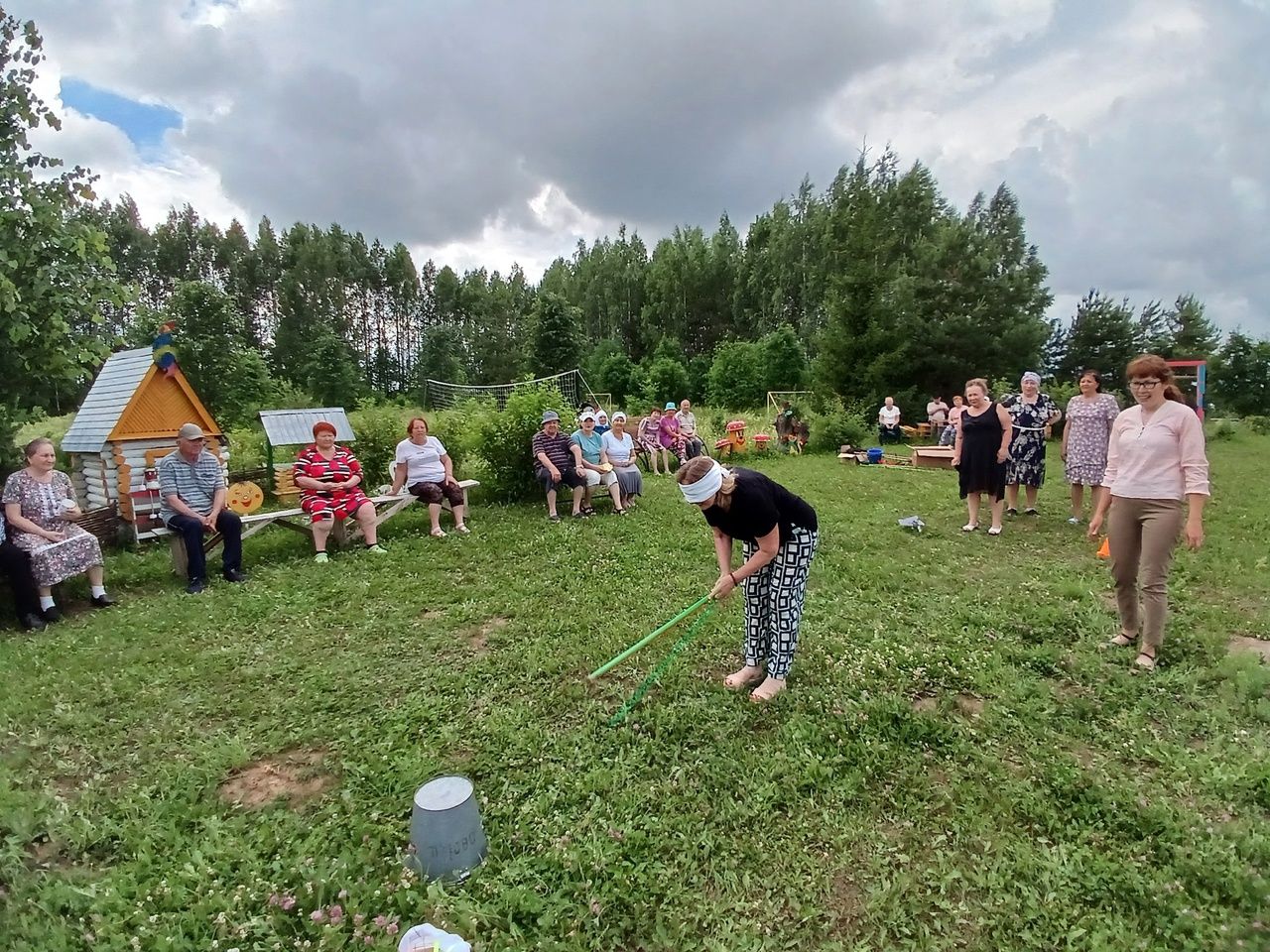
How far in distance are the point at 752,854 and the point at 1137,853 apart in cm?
136

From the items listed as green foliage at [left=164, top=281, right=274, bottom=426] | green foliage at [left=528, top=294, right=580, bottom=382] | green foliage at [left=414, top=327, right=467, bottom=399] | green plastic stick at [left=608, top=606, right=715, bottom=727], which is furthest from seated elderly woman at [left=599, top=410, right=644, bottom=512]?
green foliage at [left=414, top=327, right=467, bottom=399]

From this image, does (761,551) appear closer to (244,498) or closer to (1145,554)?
(1145,554)

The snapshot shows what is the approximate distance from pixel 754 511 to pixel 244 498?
7912 mm

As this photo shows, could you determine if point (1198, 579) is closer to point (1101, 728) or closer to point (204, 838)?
point (1101, 728)

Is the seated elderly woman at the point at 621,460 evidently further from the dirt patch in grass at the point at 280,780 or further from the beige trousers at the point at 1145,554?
the dirt patch in grass at the point at 280,780

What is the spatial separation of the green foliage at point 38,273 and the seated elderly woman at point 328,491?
1.82 metres

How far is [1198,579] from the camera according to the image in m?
5.12

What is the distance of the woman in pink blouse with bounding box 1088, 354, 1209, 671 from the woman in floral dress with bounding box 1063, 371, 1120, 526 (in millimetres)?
2886

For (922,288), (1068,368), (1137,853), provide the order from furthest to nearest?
(1068,368), (922,288), (1137,853)

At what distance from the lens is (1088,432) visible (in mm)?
6469

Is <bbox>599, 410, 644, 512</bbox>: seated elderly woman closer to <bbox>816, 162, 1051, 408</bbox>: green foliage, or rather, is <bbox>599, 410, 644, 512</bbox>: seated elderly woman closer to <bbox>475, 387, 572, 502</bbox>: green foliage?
<bbox>475, 387, 572, 502</bbox>: green foliage

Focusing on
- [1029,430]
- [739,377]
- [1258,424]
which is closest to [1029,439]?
[1029,430]

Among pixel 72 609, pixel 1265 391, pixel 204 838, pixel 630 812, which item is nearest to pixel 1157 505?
pixel 630 812

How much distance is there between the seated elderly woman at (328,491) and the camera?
21.2 ft
